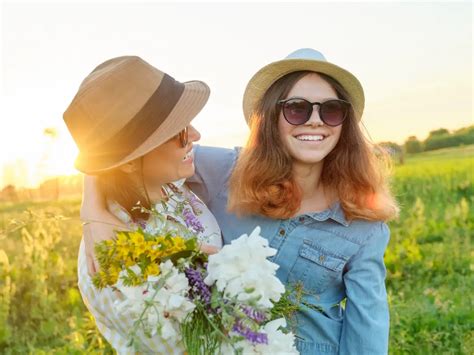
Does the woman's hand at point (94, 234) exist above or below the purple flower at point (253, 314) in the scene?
above

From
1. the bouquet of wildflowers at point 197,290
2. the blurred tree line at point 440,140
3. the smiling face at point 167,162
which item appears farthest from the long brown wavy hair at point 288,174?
the blurred tree line at point 440,140

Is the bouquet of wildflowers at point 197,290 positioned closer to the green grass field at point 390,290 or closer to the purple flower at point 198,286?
the purple flower at point 198,286

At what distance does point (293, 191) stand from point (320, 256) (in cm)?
28

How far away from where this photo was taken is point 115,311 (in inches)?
80.3

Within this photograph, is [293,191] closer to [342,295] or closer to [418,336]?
[342,295]

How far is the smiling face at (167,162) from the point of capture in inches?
88.7

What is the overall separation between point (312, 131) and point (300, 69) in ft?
0.84

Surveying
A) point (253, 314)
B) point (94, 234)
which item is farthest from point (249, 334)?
point (94, 234)

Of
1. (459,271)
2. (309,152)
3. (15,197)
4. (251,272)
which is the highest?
(309,152)

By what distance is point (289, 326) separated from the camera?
231 cm

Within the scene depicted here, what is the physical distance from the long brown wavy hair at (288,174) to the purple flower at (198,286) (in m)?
0.95

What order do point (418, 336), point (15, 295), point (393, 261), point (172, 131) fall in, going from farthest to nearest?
point (393, 261)
point (15, 295)
point (418, 336)
point (172, 131)

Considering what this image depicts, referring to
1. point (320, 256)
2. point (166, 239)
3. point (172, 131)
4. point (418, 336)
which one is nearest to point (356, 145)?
point (320, 256)

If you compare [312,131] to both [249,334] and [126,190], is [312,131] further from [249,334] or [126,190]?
[249,334]
